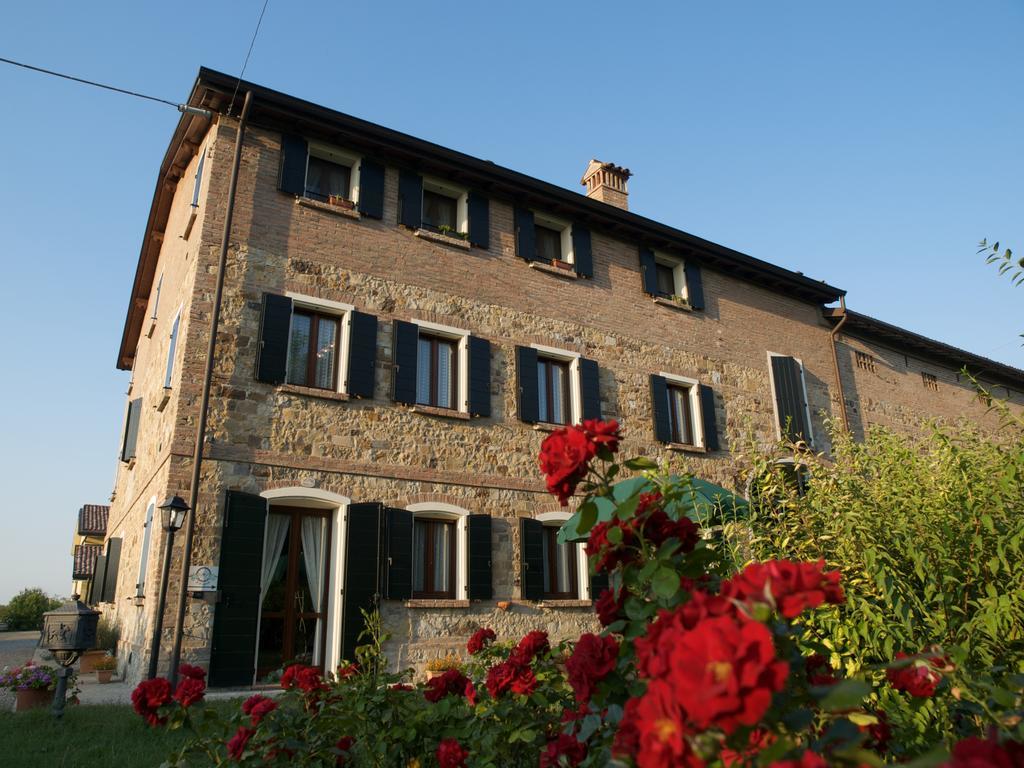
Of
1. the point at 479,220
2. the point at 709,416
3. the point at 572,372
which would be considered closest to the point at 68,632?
the point at 572,372

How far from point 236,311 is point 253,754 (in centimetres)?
785

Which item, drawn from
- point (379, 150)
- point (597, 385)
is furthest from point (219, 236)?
point (597, 385)

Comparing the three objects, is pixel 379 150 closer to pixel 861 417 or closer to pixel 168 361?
pixel 168 361

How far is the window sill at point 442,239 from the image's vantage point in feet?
38.2

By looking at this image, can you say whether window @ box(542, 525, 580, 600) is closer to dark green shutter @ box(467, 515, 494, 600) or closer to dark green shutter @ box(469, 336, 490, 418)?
dark green shutter @ box(467, 515, 494, 600)

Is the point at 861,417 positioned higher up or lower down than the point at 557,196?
lower down

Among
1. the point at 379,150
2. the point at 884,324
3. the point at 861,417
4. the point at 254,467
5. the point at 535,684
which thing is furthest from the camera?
the point at 884,324

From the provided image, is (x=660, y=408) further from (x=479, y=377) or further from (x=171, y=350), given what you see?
(x=171, y=350)

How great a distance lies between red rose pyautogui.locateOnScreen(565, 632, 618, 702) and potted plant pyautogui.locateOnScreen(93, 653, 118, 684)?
430 inches

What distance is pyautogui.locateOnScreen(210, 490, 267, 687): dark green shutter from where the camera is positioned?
839cm

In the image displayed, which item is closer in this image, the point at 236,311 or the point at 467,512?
the point at 236,311

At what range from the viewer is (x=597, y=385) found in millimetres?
12648

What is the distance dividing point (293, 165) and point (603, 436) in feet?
33.2

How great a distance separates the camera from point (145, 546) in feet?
34.3
